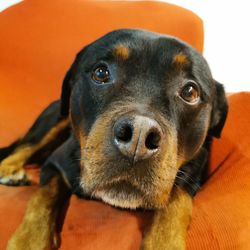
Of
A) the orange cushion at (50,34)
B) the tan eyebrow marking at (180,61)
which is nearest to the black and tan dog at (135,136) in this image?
the tan eyebrow marking at (180,61)

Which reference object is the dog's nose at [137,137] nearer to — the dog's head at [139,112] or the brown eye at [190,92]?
the dog's head at [139,112]

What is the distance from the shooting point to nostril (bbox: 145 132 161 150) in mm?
1239

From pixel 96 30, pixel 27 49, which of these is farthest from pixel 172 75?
pixel 27 49

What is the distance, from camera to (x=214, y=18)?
3.31 metres

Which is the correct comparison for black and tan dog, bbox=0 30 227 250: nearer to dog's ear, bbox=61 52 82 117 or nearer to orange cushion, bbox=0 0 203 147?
dog's ear, bbox=61 52 82 117

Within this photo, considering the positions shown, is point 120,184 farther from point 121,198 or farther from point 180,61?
point 180,61

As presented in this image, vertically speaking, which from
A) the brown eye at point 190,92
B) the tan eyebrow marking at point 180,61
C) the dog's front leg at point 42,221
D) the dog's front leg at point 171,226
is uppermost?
the tan eyebrow marking at point 180,61

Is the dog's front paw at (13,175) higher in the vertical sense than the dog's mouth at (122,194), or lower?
lower

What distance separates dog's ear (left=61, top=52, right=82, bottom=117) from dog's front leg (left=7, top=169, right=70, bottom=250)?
473 millimetres

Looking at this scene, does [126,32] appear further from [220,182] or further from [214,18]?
[214,18]

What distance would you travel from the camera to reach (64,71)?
2752mm

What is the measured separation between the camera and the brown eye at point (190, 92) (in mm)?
1648

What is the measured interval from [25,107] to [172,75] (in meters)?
1.37

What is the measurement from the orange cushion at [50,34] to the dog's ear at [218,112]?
762 millimetres
